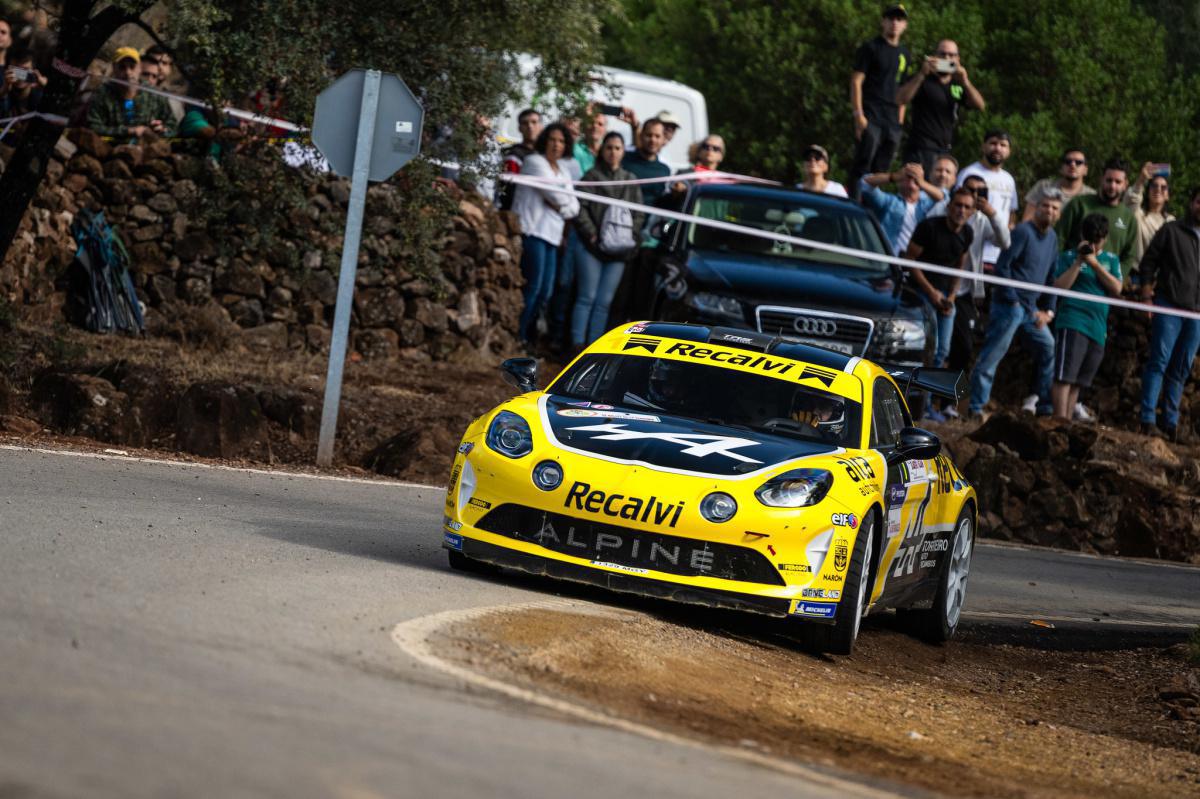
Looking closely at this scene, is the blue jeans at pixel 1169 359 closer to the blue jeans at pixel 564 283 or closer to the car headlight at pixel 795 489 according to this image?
the blue jeans at pixel 564 283

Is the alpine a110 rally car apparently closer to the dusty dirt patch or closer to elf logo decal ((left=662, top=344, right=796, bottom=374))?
elf logo decal ((left=662, top=344, right=796, bottom=374))

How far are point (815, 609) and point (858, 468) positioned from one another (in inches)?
33.6

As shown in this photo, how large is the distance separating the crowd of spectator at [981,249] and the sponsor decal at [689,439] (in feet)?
33.7

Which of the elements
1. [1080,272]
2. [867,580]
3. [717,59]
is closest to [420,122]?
[867,580]

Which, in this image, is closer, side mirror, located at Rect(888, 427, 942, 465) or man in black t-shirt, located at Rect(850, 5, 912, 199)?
side mirror, located at Rect(888, 427, 942, 465)

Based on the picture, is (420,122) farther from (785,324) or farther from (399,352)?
(399,352)

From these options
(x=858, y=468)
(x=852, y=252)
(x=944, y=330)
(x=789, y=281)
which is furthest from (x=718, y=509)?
(x=944, y=330)

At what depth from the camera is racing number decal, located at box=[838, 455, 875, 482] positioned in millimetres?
9688

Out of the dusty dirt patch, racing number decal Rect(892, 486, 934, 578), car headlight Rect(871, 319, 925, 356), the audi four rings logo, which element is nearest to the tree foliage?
car headlight Rect(871, 319, 925, 356)

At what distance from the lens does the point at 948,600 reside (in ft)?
38.8

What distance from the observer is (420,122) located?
1555cm

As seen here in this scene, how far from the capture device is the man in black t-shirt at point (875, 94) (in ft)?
73.3

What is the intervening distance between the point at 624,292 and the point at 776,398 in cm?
1110

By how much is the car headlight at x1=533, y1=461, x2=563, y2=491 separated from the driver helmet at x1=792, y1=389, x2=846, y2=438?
1.64 meters
